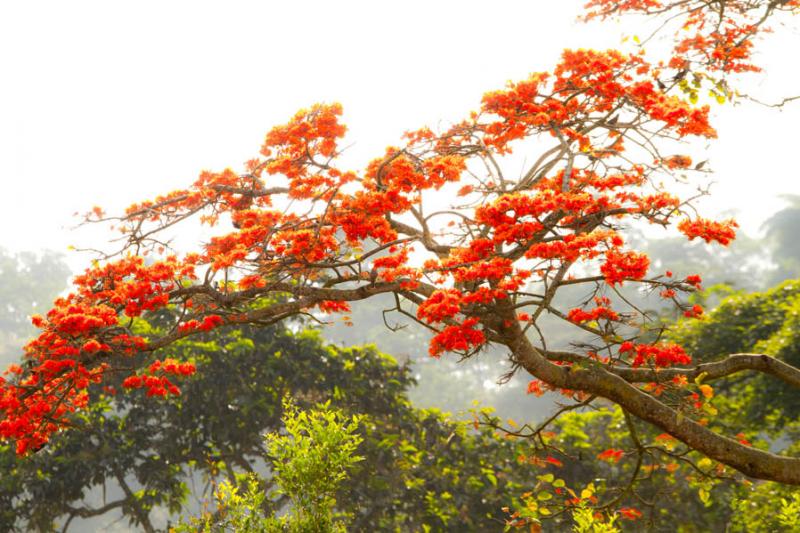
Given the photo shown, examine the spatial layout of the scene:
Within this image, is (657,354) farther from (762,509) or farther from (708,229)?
(762,509)

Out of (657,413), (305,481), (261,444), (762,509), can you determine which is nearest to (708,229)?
(657,413)

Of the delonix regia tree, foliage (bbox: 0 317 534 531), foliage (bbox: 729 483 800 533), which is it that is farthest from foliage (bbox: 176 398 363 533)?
foliage (bbox: 729 483 800 533)

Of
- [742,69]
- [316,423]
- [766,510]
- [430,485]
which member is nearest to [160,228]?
[316,423]

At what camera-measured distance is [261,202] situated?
8.74m

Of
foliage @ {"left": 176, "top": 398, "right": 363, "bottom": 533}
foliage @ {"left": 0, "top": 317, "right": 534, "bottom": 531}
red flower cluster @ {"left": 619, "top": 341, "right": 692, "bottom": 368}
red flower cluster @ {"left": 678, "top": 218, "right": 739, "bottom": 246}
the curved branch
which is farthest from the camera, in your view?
foliage @ {"left": 0, "top": 317, "right": 534, "bottom": 531}

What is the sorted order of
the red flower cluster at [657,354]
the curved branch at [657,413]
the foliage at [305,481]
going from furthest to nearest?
the red flower cluster at [657,354] < the foliage at [305,481] < the curved branch at [657,413]

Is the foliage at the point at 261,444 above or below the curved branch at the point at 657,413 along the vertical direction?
above

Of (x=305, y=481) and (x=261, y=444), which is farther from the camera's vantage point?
(x=261, y=444)

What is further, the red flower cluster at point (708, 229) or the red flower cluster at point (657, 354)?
the red flower cluster at point (657, 354)

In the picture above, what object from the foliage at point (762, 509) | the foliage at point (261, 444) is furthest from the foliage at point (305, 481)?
the foliage at point (762, 509)

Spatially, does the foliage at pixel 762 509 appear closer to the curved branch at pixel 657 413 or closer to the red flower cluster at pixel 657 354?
the red flower cluster at pixel 657 354

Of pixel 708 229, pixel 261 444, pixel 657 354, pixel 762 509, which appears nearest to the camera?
pixel 708 229

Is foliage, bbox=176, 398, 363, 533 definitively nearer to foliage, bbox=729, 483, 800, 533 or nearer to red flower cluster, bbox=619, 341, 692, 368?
red flower cluster, bbox=619, 341, 692, 368

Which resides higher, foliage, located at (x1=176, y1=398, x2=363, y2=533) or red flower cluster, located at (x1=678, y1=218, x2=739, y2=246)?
red flower cluster, located at (x1=678, y1=218, x2=739, y2=246)
